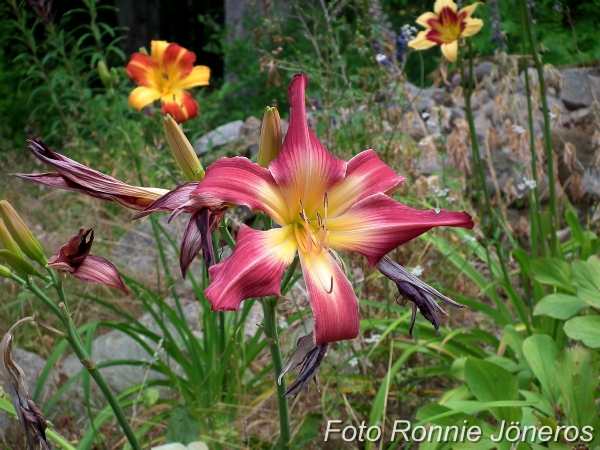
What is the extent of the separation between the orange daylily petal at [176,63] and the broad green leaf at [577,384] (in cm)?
179

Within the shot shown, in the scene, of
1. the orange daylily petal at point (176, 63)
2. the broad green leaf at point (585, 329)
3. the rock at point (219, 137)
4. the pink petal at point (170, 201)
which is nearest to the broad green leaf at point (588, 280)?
the broad green leaf at point (585, 329)

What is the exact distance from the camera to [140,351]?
2.96m

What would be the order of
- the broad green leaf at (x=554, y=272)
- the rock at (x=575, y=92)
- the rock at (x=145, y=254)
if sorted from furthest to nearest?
1. the rock at (x=575, y=92)
2. the rock at (x=145, y=254)
3. the broad green leaf at (x=554, y=272)

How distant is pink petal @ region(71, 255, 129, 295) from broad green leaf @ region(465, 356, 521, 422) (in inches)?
37.3

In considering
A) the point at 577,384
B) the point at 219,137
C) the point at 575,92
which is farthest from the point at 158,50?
the point at 575,92

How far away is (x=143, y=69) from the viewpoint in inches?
95.3

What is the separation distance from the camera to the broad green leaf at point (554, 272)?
192cm

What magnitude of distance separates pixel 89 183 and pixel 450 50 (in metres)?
1.69

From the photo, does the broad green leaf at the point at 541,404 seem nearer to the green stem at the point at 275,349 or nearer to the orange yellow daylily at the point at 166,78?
the green stem at the point at 275,349

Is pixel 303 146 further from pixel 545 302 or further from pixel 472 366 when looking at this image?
pixel 545 302

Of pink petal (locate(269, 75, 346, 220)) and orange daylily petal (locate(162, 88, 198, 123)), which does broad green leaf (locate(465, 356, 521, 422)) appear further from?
orange daylily petal (locate(162, 88, 198, 123))

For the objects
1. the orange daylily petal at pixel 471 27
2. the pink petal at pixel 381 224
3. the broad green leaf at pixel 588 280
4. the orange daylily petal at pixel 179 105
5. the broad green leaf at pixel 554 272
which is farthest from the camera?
the orange daylily petal at pixel 179 105

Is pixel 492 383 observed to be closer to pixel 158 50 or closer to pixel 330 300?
pixel 330 300

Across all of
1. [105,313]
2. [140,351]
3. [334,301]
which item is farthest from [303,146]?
[105,313]
